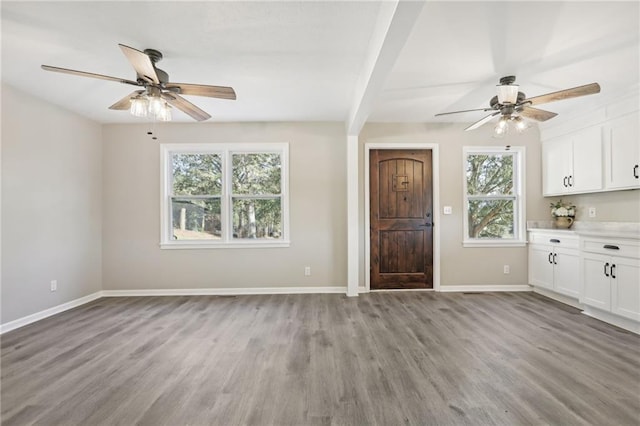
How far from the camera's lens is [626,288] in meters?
2.98

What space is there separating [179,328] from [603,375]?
3724mm

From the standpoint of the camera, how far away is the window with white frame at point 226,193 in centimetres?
455

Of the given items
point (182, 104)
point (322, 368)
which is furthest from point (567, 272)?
point (182, 104)

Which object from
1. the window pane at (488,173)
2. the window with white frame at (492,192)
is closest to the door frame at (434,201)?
the window with white frame at (492,192)

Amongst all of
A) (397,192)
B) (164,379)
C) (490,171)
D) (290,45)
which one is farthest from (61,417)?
(490,171)

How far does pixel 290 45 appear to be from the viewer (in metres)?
2.47

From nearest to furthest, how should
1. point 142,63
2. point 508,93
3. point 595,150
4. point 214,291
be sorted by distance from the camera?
point 142,63 → point 508,93 → point 595,150 → point 214,291

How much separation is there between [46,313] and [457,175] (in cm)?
588

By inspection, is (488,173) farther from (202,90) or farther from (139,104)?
(139,104)

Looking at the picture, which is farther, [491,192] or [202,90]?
[491,192]

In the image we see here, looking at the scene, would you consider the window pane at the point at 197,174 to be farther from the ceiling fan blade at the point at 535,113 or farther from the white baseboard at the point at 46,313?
the ceiling fan blade at the point at 535,113

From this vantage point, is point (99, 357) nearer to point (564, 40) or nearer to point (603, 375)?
point (603, 375)

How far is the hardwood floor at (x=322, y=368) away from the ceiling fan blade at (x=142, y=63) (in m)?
2.31

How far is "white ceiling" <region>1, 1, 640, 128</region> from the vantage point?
2031mm
